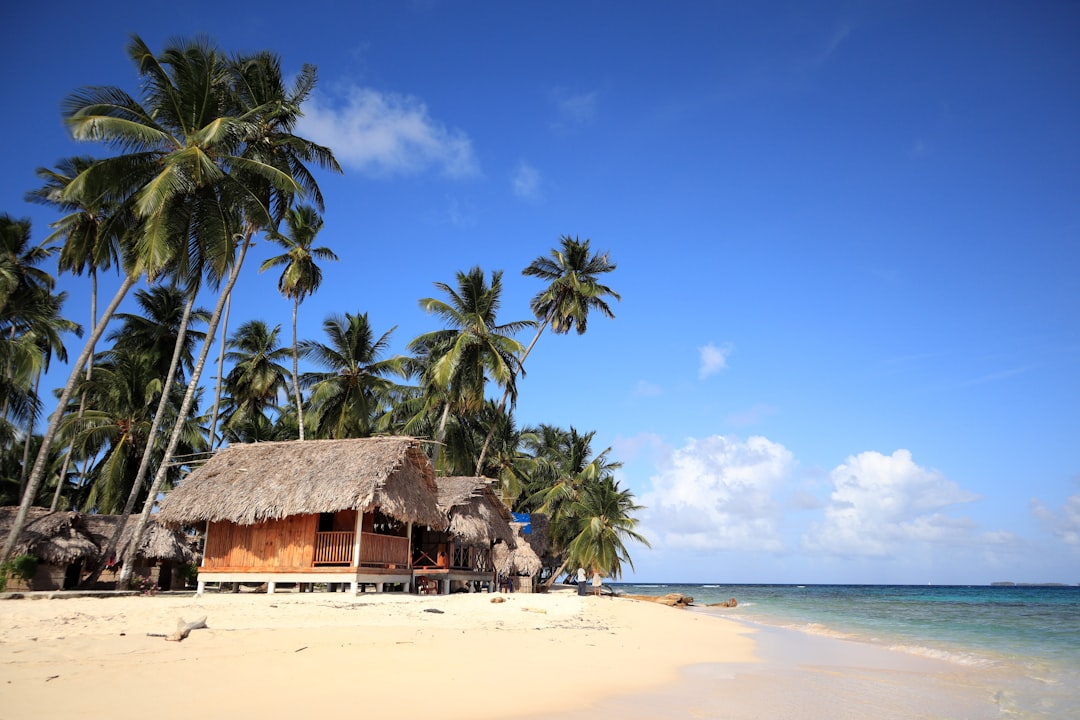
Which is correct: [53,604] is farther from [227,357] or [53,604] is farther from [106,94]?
[227,357]

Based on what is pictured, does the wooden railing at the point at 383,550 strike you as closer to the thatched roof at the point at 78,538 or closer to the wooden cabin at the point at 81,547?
the wooden cabin at the point at 81,547

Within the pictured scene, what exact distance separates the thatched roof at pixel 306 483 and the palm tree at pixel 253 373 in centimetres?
1079

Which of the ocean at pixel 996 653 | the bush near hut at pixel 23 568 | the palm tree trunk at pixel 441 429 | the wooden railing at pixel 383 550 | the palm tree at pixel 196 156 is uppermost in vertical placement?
the palm tree at pixel 196 156

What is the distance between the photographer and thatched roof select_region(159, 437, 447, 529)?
15.3 metres

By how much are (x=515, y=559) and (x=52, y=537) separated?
523 inches

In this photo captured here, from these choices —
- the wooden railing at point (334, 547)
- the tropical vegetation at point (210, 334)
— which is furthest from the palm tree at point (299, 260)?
the wooden railing at point (334, 547)

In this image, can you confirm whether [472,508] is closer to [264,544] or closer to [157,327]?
[264,544]

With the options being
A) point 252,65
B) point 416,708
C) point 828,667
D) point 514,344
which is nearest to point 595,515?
point 514,344

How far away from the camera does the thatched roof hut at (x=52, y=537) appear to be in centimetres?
1730

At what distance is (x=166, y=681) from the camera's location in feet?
20.2

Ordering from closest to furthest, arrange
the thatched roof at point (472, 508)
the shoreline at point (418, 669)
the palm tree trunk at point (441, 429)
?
the shoreline at point (418, 669)
the thatched roof at point (472, 508)
the palm tree trunk at point (441, 429)

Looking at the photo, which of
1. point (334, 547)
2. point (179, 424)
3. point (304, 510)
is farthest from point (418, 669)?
point (179, 424)

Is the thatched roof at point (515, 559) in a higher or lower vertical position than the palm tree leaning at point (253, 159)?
lower

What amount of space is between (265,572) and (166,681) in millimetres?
10424
